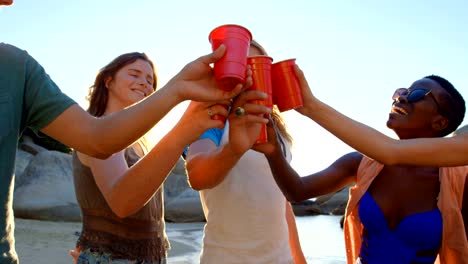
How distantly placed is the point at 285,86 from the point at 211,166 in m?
0.54

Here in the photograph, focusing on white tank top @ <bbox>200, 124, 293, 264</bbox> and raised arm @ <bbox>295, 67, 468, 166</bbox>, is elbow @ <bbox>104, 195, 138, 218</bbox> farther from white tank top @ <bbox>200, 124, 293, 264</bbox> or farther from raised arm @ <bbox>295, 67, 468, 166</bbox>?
raised arm @ <bbox>295, 67, 468, 166</bbox>

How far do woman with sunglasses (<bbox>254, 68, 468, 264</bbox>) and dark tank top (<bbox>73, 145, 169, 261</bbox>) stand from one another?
0.84m

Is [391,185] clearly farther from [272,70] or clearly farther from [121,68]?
[121,68]

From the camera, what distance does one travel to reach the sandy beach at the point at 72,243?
998 cm

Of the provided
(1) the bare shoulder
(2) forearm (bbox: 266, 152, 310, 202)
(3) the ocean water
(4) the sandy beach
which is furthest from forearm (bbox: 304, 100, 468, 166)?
(3) the ocean water

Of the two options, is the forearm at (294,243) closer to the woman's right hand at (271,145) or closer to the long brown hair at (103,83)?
the woman's right hand at (271,145)

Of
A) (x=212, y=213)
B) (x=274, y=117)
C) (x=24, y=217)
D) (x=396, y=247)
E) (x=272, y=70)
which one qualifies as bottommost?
(x=24, y=217)

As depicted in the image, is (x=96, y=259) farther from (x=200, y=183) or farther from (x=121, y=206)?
(x=200, y=183)

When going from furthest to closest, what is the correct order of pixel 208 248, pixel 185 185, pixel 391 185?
pixel 185 185 → pixel 391 185 → pixel 208 248

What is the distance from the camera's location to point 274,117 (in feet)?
10.6

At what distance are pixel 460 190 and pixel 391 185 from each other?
0.42 metres

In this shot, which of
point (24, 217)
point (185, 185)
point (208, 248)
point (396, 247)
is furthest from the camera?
point (185, 185)

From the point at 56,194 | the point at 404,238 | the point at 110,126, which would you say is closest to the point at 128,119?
the point at 110,126

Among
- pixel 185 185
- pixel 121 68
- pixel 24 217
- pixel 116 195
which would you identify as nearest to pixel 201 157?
pixel 116 195
